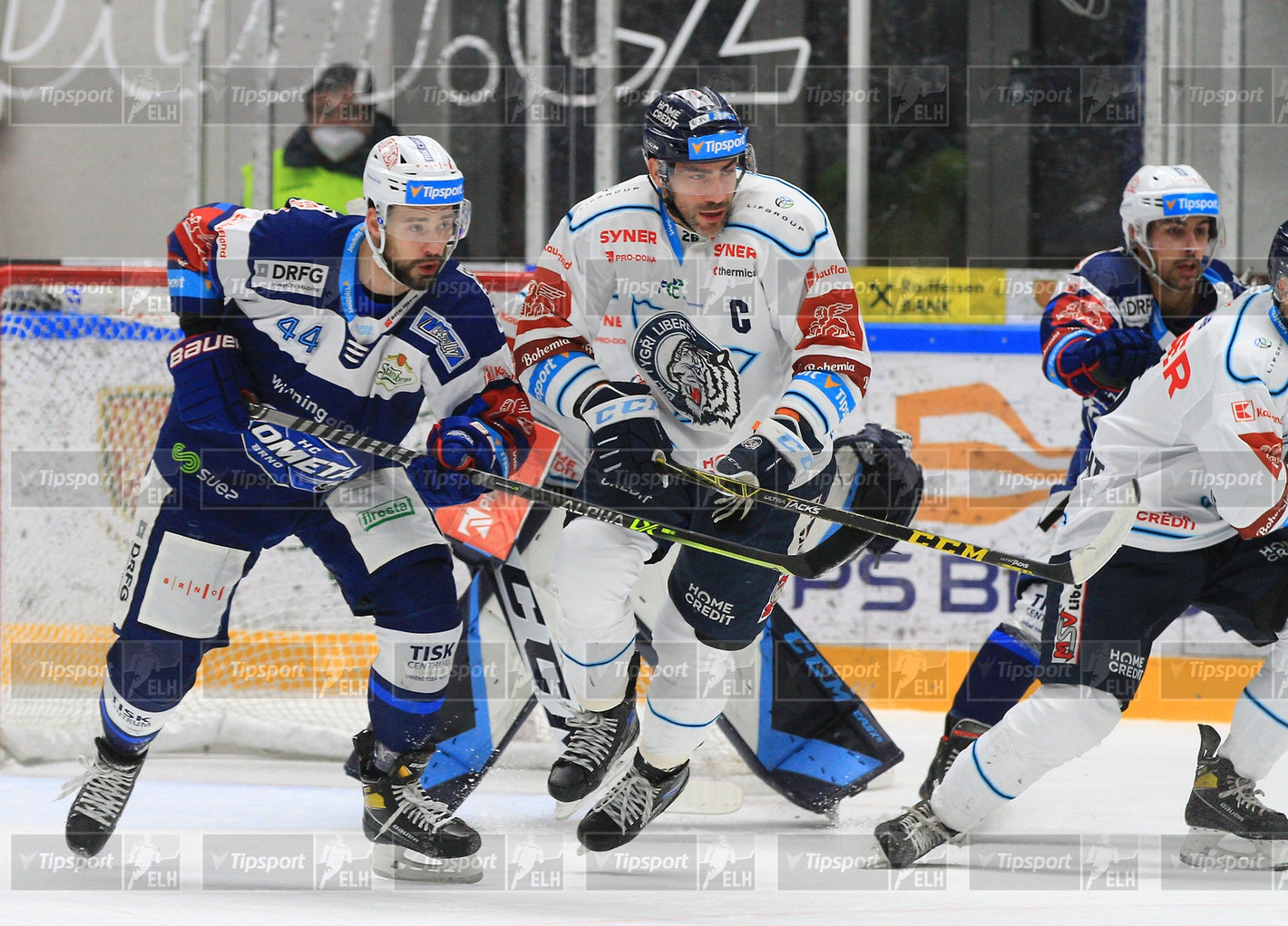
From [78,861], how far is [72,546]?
1459 mm

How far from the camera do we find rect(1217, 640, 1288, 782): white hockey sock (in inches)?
127

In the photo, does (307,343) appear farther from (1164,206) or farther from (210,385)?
(1164,206)

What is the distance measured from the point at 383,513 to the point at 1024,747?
1335 millimetres

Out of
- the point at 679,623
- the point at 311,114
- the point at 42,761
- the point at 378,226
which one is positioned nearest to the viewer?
the point at 378,226

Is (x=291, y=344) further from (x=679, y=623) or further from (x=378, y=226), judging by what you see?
(x=679, y=623)

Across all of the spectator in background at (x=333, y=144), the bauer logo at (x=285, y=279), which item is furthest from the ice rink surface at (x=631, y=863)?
the spectator in background at (x=333, y=144)

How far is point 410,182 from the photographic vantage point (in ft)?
9.70

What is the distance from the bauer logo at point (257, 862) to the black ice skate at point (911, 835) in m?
1.15

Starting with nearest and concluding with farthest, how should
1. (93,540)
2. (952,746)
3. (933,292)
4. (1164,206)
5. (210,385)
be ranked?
1. (210,385)
2. (952,746)
3. (1164,206)
4. (93,540)
5. (933,292)

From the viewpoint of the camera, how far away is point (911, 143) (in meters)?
5.44

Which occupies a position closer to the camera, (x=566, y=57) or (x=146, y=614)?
(x=146, y=614)

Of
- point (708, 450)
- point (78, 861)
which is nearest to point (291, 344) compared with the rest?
point (708, 450)

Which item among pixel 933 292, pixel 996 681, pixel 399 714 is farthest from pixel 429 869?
pixel 933 292

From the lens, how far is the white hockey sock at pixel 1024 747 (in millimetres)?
3111
